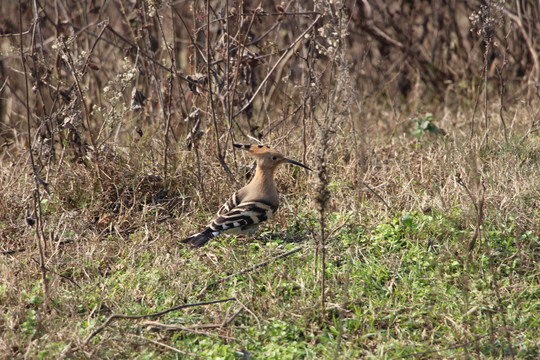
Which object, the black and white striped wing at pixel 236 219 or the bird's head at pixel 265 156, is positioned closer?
the black and white striped wing at pixel 236 219

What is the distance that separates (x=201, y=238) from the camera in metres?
4.16

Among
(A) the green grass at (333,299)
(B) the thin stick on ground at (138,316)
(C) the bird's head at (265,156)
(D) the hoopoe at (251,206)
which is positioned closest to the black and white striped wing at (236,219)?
(D) the hoopoe at (251,206)

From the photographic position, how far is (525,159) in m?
4.89

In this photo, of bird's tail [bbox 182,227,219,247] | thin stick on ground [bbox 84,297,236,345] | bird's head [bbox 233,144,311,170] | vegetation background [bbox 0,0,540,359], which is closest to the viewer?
thin stick on ground [bbox 84,297,236,345]

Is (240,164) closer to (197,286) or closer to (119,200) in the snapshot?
(119,200)

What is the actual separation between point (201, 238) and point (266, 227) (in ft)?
2.00

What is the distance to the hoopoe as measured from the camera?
4.19 metres

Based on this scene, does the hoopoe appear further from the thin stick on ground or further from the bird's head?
the thin stick on ground

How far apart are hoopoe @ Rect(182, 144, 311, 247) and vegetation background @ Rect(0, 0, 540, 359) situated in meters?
0.11

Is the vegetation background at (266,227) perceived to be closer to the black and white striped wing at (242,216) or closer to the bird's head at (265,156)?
the black and white striped wing at (242,216)

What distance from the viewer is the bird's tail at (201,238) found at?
13.5ft

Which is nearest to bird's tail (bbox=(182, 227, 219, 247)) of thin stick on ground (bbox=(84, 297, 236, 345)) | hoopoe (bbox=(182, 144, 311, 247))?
hoopoe (bbox=(182, 144, 311, 247))

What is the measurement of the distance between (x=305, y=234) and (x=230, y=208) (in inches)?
20.9

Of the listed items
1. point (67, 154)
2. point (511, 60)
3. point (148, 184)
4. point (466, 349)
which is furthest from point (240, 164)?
point (511, 60)
